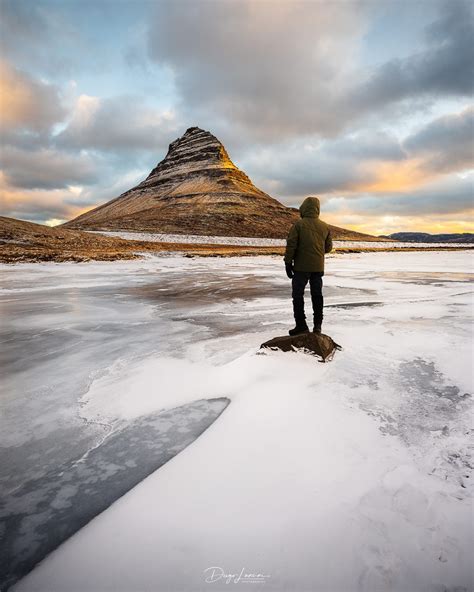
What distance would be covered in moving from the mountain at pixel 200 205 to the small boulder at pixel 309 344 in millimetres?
88178

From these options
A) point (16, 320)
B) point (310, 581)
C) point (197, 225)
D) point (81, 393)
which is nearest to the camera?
point (310, 581)

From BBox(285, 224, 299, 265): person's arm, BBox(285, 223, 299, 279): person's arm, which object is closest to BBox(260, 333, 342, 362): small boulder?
BBox(285, 223, 299, 279): person's arm

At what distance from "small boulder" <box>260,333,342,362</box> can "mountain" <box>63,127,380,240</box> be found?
8818cm

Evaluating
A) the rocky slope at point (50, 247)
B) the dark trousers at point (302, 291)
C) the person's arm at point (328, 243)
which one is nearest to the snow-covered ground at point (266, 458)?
the dark trousers at point (302, 291)

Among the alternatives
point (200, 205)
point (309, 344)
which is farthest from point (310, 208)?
point (200, 205)

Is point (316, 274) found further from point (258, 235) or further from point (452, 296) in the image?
point (258, 235)

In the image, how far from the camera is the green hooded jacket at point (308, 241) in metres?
4.40

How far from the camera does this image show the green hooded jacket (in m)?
4.40

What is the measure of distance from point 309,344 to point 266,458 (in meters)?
2.05

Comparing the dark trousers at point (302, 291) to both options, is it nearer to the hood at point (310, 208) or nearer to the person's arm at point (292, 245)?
the person's arm at point (292, 245)

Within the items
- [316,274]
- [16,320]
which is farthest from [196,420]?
[16,320]

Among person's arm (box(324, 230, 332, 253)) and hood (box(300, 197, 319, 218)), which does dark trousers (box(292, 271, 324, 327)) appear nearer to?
person's arm (box(324, 230, 332, 253))

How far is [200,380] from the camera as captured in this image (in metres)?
3.54

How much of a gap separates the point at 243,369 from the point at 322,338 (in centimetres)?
110
